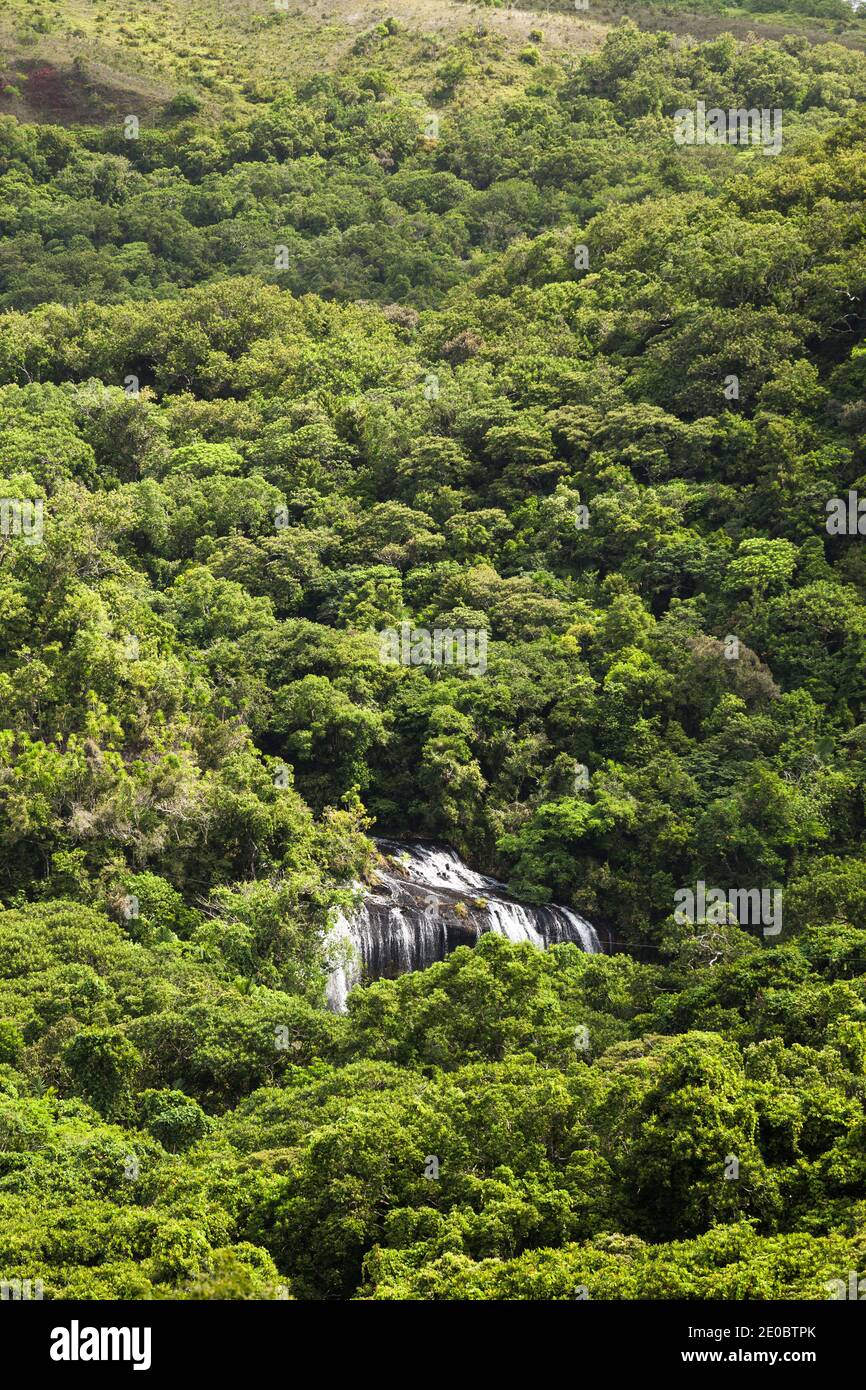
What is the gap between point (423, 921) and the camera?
43.2 meters

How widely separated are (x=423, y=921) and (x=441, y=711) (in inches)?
254

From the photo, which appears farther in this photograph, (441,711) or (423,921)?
(441,711)

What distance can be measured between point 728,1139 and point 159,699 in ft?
75.3

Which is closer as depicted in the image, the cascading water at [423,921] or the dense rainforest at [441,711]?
the dense rainforest at [441,711]

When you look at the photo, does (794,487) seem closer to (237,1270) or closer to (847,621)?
(847,621)

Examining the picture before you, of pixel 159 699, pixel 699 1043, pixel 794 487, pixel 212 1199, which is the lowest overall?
pixel 212 1199

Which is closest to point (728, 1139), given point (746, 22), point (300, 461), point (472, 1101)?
point (472, 1101)

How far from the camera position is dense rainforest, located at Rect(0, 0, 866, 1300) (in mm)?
27594

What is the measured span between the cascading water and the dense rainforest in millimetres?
802

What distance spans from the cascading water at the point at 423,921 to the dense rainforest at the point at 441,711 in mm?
802

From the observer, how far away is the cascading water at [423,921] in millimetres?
42000
